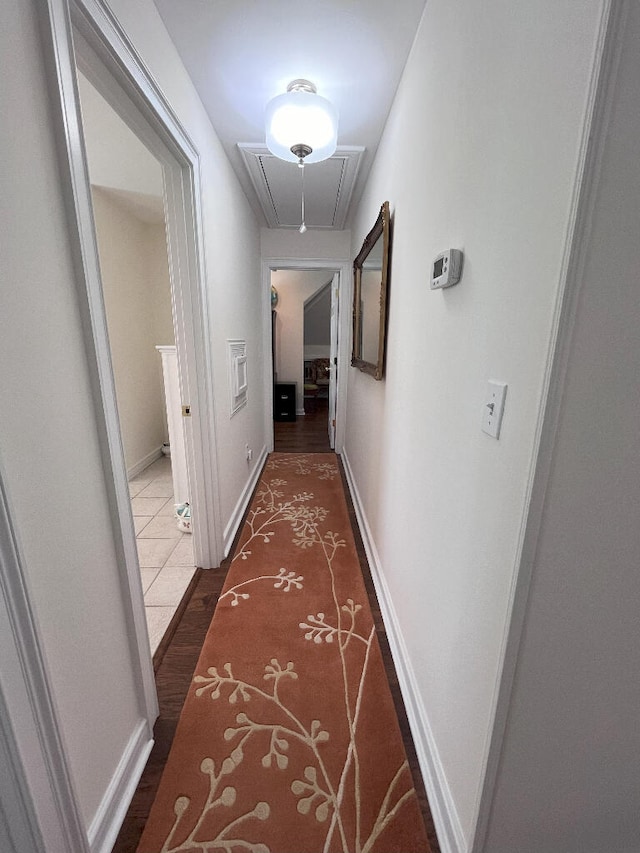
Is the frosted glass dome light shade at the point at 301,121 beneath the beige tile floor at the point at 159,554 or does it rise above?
above

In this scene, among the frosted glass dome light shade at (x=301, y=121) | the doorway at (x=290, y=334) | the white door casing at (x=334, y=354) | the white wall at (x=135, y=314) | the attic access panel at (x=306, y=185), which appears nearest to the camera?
the frosted glass dome light shade at (x=301, y=121)

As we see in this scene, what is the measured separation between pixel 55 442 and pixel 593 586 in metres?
1.10

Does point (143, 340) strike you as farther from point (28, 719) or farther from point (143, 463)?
point (28, 719)

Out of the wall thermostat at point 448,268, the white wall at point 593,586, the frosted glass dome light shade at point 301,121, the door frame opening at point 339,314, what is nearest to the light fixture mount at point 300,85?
the frosted glass dome light shade at point 301,121

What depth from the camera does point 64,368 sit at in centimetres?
73

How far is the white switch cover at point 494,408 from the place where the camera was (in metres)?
0.68

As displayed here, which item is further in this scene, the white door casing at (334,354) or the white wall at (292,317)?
the white wall at (292,317)

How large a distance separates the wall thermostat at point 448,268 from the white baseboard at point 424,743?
130 centimetres

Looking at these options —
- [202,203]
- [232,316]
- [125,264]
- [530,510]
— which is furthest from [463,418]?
[125,264]

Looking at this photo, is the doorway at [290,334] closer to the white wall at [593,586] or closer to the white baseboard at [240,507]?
the white baseboard at [240,507]

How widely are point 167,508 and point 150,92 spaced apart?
2.36 meters

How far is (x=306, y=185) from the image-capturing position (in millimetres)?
2375

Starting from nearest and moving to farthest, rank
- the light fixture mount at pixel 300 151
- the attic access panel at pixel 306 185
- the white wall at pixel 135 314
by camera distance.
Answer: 1. the light fixture mount at pixel 300 151
2. the attic access panel at pixel 306 185
3. the white wall at pixel 135 314

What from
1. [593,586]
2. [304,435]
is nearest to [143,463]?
[304,435]
